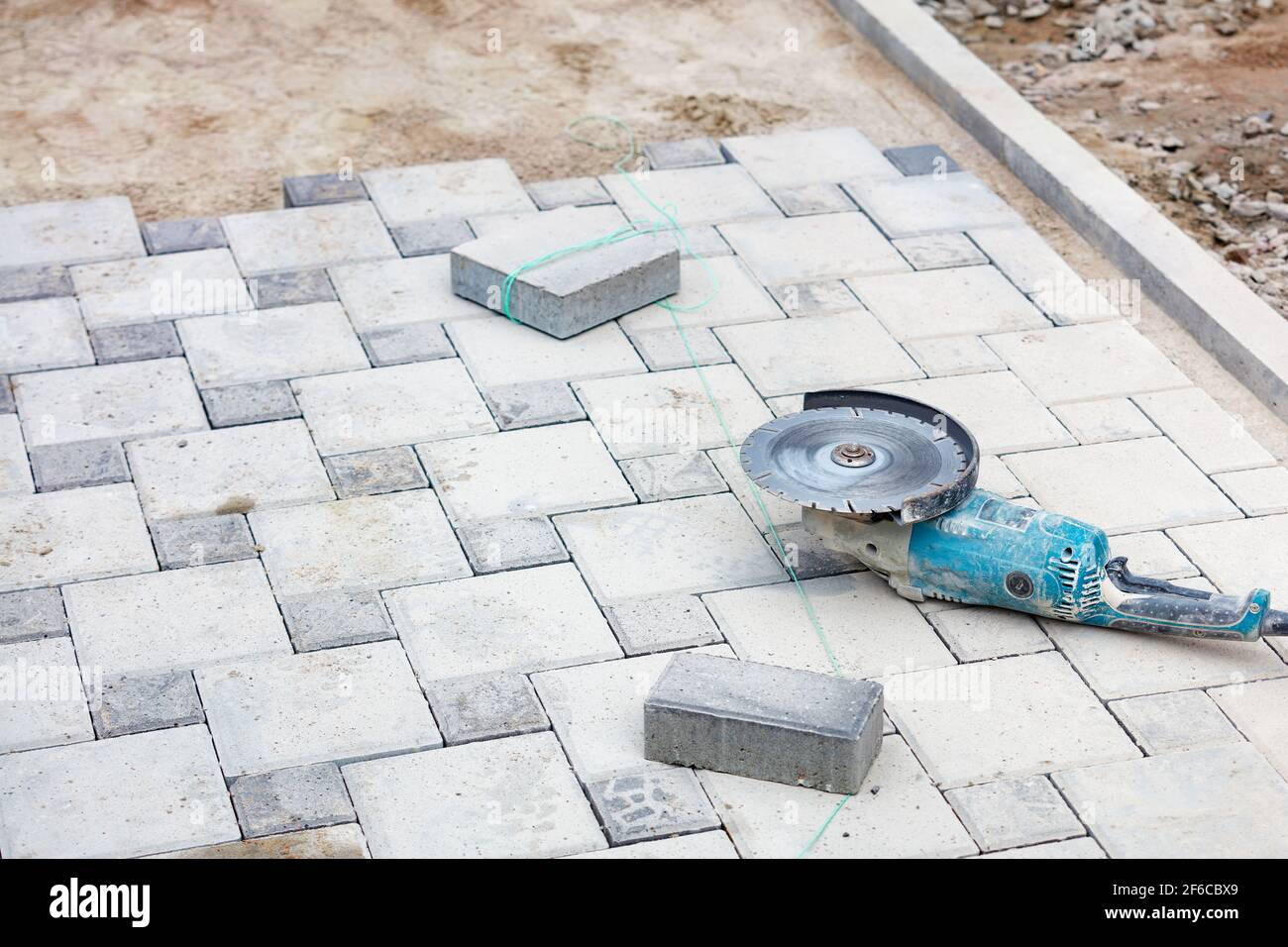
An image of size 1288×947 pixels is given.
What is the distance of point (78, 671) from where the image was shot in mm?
5172

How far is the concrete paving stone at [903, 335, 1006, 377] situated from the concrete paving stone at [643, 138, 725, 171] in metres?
1.94

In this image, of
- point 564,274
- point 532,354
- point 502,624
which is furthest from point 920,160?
point 502,624

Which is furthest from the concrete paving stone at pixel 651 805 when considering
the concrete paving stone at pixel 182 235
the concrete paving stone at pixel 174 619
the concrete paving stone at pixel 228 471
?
the concrete paving stone at pixel 182 235

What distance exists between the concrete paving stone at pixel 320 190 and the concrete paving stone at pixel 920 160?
8.57 feet

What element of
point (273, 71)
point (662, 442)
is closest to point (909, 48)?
point (273, 71)

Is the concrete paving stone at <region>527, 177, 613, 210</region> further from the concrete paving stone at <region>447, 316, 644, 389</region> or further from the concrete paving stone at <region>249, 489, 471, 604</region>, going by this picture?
the concrete paving stone at <region>249, 489, 471, 604</region>

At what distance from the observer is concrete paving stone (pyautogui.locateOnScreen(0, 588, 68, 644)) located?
17.5 feet

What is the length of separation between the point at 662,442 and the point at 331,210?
2.46m

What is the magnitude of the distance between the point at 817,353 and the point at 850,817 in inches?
105

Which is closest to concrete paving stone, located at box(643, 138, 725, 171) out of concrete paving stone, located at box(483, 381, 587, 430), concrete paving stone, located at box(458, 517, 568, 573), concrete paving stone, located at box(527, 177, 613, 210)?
concrete paving stone, located at box(527, 177, 613, 210)

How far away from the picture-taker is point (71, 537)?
5.78 meters

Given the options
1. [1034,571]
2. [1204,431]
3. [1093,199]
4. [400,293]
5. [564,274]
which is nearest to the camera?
[1034,571]

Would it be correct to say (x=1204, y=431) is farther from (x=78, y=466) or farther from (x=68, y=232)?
(x=68, y=232)

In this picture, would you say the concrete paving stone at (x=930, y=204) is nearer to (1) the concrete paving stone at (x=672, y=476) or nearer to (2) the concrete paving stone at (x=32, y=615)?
(1) the concrete paving stone at (x=672, y=476)
